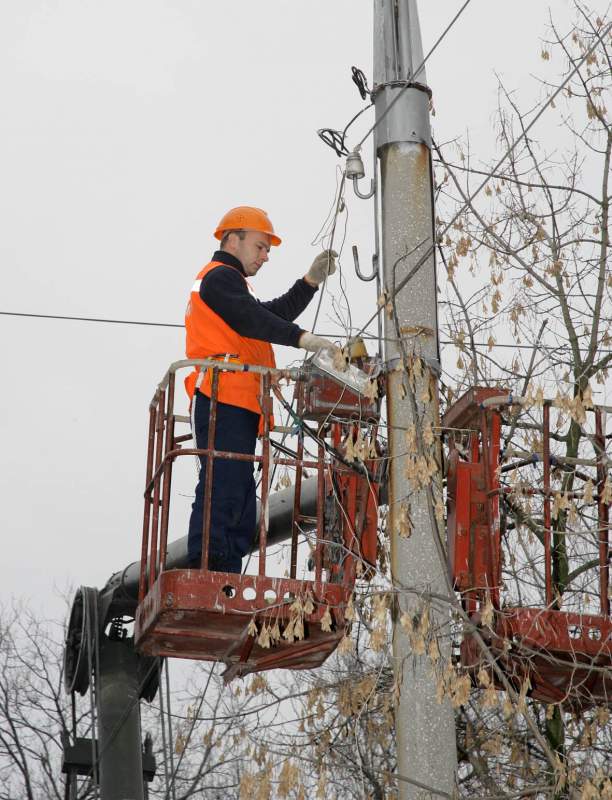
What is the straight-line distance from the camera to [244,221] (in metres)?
8.36

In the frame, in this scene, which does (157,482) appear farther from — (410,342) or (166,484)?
(410,342)

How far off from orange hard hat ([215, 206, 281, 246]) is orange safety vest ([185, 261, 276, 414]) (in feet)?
1.09

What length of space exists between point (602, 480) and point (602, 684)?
1.20 metres

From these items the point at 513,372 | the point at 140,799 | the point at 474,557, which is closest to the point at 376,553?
the point at 474,557

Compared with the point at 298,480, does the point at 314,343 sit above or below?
above

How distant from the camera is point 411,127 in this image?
284 inches

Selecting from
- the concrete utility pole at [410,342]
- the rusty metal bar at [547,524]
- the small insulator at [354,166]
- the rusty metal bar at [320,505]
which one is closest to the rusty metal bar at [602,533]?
the rusty metal bar at [547,524]

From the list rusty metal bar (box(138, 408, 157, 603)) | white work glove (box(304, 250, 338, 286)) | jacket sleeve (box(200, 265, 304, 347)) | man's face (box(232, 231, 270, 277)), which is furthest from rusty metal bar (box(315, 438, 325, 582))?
white work glove (box(304, 250, 338, 286))

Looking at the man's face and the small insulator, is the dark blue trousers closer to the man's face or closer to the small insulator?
the man's face

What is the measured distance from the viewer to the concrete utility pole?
6.10 meters

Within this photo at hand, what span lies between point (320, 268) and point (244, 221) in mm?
771

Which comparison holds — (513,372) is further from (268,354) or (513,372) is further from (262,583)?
(262,583)

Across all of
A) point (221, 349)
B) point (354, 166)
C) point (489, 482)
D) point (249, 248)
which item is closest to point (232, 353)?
point (221, 349)

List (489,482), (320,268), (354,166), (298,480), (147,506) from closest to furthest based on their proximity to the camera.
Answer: (489,482), (298,480), (354,166), (147,506), (320,268)
